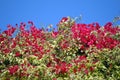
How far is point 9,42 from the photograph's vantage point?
10.9m

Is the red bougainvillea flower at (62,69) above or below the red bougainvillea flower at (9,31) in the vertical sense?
below

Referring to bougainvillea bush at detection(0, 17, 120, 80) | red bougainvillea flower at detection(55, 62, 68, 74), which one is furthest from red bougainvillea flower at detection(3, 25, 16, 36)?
red bougainvillea flower at detection(55, 62, 68, 74)

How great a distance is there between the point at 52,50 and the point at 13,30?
2407mm

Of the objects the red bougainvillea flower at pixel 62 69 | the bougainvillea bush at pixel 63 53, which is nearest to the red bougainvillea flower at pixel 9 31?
the bougainvillea bush at pixel 63 53

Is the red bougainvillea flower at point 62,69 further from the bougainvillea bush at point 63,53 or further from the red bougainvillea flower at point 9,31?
the red bougainvillea flower at point 9,31

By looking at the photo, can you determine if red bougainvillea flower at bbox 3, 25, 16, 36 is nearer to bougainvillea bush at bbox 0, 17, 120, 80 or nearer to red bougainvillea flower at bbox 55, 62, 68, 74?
bougainvillea bush at bbox 0, 17, 120, 80

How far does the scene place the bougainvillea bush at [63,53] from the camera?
8586 millimetres

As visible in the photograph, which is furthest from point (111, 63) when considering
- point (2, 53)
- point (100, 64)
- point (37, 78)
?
point (2, 53)

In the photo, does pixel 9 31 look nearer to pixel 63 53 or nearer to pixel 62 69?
pixel 63 53

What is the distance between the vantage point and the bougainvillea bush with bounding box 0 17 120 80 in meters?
8.59

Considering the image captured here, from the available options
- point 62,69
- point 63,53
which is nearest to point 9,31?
point 63,53

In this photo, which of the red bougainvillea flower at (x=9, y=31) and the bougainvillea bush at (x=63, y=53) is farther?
the red bougainvillea flower at (x=9, y=31)

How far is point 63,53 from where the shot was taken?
9875 mm

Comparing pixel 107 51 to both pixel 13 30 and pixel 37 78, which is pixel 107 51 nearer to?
pixel 37 78
